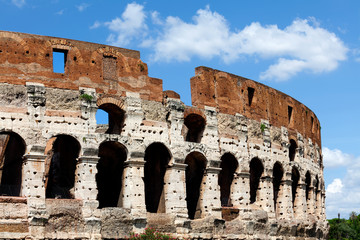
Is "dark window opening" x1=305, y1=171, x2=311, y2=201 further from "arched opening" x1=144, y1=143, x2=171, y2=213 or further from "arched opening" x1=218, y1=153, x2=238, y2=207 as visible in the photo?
"arched opening" x1=144, y1=143, x2=171, y2=213

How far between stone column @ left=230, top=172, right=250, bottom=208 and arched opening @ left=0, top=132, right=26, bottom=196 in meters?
7.71

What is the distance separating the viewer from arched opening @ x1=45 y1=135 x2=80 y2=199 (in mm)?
20016

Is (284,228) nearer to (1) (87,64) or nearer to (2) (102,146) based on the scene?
(2) (102,146)

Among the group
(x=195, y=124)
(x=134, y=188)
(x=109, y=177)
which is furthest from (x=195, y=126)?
(x=134, y=188)

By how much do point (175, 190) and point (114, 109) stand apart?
3304 millimetres

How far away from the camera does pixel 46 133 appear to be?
663 inches

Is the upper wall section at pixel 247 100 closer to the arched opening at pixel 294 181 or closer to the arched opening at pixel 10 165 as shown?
the arched opening at pixel 294 181

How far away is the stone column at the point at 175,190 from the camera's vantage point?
18625mm

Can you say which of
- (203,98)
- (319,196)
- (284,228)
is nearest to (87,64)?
(203,98)

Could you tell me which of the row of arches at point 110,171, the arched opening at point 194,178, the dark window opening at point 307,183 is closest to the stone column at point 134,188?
the row of arches at point 110,171

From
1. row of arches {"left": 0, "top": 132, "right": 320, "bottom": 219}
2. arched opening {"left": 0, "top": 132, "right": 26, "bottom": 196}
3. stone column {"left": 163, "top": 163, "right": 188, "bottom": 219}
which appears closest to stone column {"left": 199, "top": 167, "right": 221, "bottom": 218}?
row of arches {"left": 0, "top": 132, "right": 320, "bottom": 219}

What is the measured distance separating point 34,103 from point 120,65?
3257 millimetres

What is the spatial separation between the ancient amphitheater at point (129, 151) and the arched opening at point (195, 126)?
0.04 m

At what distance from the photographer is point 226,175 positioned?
22.3 meters
